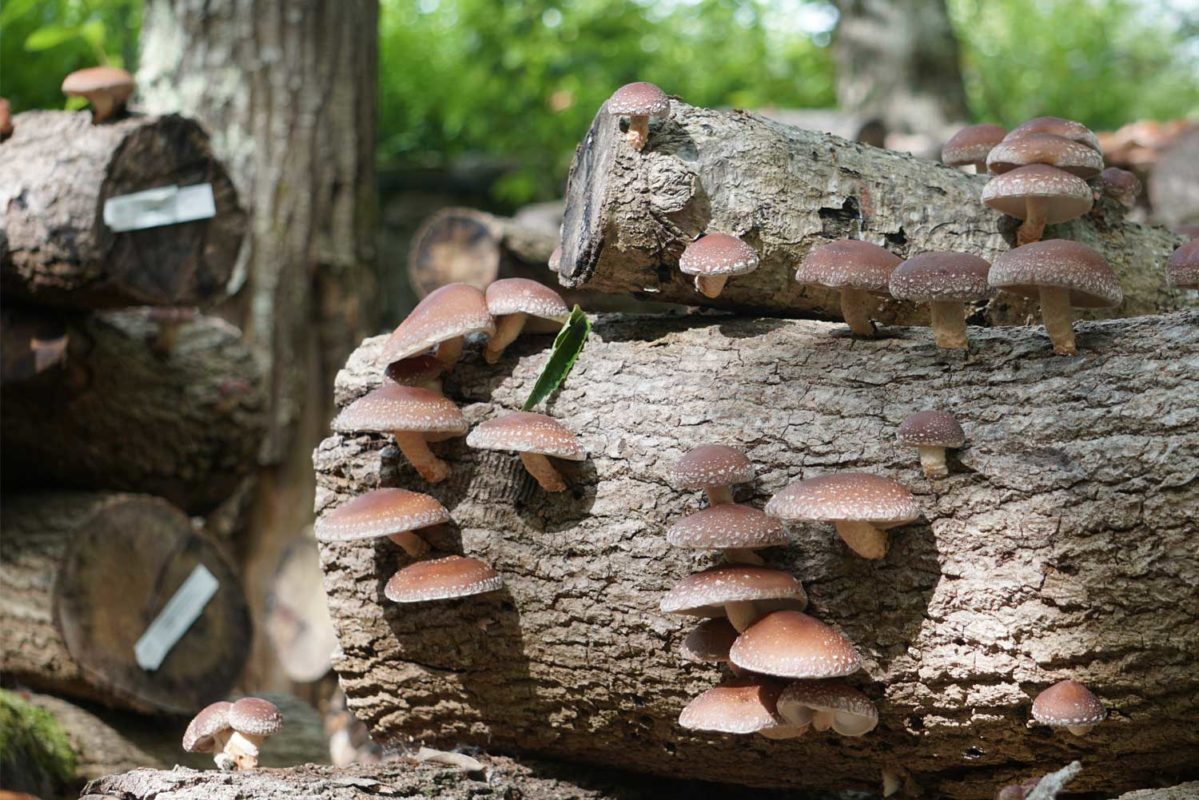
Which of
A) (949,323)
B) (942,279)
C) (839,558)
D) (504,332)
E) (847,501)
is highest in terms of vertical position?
(942,279)

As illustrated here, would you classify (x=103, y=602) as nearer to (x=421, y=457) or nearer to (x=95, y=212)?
(x=95, y=212)

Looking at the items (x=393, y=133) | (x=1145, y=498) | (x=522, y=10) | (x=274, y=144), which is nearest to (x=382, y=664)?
(x=1145, y=498)

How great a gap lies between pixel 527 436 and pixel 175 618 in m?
3.32

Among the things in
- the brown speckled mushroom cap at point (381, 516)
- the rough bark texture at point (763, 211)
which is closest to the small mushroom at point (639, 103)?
the rough bark texture at point (763, 211)

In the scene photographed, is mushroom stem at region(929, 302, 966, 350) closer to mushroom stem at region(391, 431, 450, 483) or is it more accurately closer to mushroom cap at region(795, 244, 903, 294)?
mushroom cap at region(795, 244, 903, 294)

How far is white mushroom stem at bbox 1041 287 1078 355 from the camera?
10.0 ft

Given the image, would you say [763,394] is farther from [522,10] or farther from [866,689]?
[522,10]

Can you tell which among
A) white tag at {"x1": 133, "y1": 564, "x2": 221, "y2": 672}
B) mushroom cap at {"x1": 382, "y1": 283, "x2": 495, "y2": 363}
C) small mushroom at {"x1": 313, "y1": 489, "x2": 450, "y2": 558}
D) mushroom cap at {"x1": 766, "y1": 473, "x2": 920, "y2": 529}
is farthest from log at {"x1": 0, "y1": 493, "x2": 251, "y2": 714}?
mushroom cap at {"x1": 766, "y1": 473, "x2": 920, "y2": 529}

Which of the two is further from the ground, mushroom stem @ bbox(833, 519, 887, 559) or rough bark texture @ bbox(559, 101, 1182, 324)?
rough bark texture @ bbox(559, 101, 1182, 324)

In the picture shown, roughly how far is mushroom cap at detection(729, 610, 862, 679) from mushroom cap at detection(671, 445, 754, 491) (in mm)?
393

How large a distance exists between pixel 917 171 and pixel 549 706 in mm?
2370

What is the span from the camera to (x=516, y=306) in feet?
11.6

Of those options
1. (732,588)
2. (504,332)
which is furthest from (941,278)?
(504,332)

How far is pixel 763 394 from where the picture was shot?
339 centimetres
